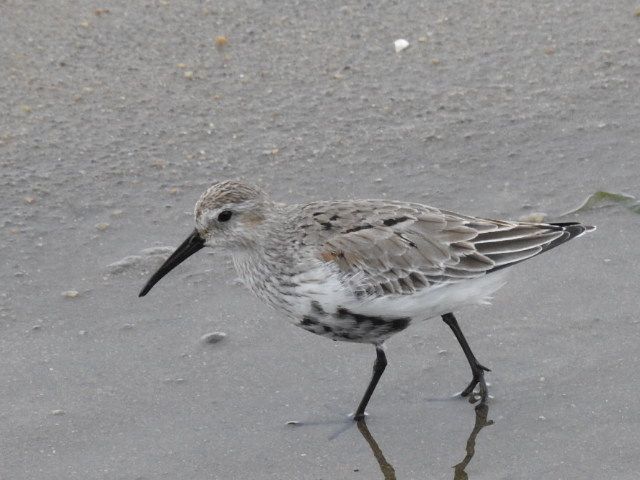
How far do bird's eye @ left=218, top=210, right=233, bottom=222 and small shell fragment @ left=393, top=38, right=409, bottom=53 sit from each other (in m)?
2.91

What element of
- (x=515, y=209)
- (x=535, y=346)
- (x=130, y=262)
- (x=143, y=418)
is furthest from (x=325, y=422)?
(x=515, y=209)

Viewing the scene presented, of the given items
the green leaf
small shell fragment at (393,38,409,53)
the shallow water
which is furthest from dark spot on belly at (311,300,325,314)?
small shell fragment at (393,38,409,53)

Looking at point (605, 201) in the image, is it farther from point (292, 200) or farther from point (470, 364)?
point (292, 200)

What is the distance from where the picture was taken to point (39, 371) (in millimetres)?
5516

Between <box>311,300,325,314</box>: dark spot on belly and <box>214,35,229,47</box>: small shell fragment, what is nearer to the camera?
<box>311,300,325,314</box>: dark spot on belly

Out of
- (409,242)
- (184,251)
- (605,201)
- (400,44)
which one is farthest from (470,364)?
(400,44)

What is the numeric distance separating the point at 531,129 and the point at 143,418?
3441 mm

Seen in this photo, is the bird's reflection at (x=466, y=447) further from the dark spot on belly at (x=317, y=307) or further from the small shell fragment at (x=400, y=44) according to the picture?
the small shell fragment at (x=400, y=44)

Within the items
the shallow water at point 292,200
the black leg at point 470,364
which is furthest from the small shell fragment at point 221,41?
Answer: the black leg at point 470,364

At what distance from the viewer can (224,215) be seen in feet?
17.9

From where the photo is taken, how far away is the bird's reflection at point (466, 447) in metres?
5.00

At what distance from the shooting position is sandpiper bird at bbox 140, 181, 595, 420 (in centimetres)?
521

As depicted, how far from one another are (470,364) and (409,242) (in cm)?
68

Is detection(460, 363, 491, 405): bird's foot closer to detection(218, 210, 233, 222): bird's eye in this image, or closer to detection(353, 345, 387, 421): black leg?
detection(353, 345, 387, 421): black leg
